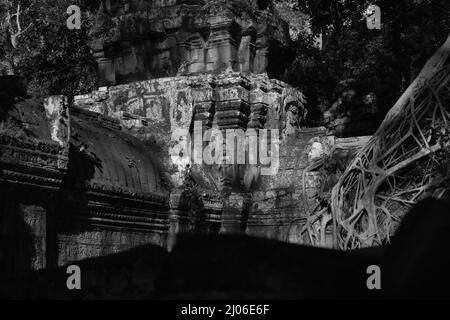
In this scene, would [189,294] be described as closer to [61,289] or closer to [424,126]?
[61,289]

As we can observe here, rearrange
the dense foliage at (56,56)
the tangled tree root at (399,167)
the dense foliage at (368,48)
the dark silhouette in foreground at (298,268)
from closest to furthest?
the dark silhouette in foreground at (298,268)
the tangled tree root at (399,167)
the dense foliage at (368,48)
the dense foliage at (56,56)

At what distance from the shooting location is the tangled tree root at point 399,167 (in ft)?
27.7

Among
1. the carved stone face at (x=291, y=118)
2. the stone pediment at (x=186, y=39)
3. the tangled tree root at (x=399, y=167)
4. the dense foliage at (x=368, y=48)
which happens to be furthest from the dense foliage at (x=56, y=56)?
the tangled tree root at (x=399, y=167)

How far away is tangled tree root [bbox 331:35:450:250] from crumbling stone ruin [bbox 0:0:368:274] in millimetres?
449

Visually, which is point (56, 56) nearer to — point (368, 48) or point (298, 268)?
point (368, 48)

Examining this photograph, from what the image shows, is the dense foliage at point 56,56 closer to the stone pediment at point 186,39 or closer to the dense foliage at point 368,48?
the dense foliage at point 368,48

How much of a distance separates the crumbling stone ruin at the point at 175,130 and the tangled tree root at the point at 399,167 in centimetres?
45

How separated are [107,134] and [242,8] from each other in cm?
261

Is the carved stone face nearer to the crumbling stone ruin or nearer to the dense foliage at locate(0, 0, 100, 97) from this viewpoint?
the crumbling stone ruin

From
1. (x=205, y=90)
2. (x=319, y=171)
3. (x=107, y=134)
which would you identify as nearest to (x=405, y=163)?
(x=319, y=171)

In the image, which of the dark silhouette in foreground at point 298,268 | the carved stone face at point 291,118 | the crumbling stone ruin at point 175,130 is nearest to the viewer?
the dark silhouette in foreground at point 298,268

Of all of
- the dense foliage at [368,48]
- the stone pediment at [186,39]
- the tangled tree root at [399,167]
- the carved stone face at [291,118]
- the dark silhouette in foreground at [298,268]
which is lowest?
the dark silhouette in foreground at [298,268]

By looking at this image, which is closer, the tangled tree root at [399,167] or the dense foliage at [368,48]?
the tangled tree root at [399,167]

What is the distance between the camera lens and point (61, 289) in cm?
415
